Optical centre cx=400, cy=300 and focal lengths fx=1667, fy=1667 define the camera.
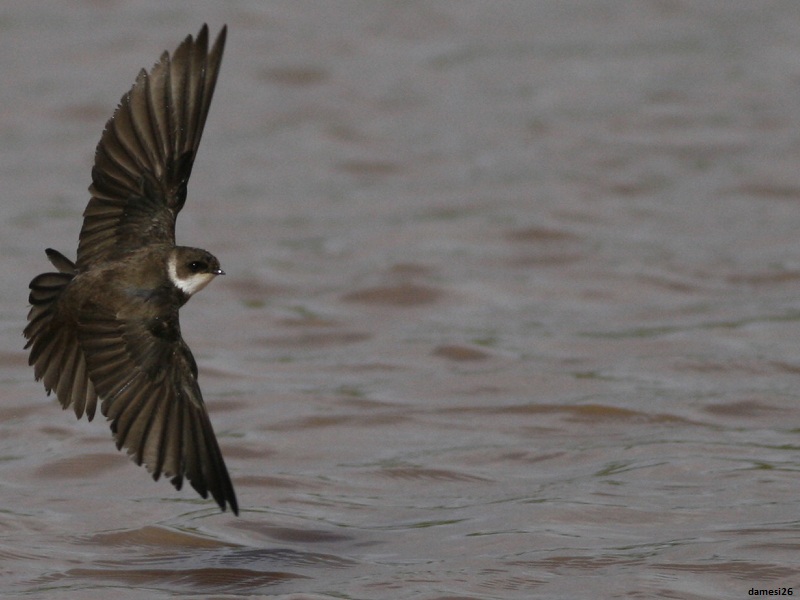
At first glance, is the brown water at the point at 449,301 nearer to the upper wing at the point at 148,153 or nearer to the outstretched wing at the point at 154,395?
the outstretched wing at the point at 154,395

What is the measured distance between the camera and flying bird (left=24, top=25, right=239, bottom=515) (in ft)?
14.0

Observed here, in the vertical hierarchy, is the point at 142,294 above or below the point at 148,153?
below

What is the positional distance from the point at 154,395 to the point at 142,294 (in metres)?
0.28

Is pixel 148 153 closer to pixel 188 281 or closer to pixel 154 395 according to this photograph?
pixel 188 281

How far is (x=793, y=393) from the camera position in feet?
21.5

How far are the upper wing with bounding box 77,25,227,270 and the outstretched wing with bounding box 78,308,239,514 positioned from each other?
34 cm

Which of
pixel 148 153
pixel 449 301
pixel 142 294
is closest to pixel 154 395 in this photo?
pixel 142 294

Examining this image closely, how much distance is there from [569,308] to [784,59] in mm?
4163

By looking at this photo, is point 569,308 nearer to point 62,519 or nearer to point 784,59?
point 62,519

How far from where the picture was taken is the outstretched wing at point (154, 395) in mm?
4184

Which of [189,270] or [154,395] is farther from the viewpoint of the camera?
[189,270]

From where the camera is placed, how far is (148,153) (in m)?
4.72

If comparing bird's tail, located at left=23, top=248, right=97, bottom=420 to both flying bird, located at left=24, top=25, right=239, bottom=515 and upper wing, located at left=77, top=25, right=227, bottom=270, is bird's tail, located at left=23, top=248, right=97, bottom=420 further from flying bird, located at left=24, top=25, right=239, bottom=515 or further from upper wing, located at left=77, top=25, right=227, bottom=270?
upper wing, located at left=77, top=25, right=227, bottom=270

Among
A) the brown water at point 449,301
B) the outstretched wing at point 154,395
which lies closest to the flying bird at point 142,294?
the outstretched wing at point 154,395
